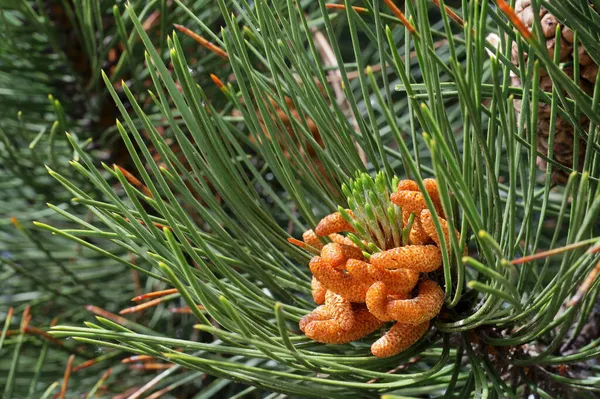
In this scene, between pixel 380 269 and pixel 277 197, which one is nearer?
pixel 380 269

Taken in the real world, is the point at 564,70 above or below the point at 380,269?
above

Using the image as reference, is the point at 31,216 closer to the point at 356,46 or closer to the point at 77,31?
the point at 77,31

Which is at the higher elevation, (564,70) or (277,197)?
(564,70)

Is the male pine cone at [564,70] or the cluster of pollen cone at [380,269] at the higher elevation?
the male pine cone at [564,70]

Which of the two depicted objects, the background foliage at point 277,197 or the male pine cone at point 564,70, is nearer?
the background foliage at point 277,197

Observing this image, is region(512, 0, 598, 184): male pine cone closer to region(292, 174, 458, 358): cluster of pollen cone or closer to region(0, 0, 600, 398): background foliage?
region(0, 0, 600, 398): background foliage

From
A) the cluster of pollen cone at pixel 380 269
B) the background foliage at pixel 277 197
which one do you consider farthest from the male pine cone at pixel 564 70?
the cluster of pollen cone at pixel 380 269

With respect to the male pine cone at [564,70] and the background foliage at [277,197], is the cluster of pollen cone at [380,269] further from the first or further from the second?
the male pine cone at [564,70]

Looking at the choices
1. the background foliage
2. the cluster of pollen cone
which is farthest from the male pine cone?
the cluster of pollen cone

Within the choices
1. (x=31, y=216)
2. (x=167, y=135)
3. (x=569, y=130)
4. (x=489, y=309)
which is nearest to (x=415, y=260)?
(x=489, y=309)
